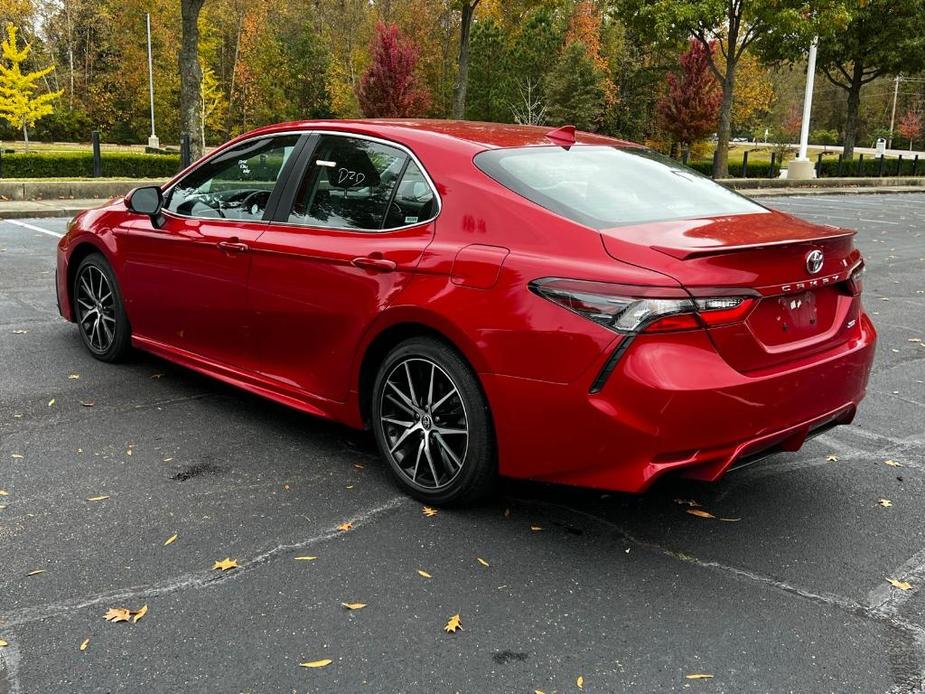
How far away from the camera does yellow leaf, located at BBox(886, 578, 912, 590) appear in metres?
3.30

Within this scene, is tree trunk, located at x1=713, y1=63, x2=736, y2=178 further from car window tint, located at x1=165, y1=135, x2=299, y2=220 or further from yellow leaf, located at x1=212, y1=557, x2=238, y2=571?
yellow leaf, located at x1=212, y1=557, x2=238, y2=571

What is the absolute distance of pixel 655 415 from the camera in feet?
10.3

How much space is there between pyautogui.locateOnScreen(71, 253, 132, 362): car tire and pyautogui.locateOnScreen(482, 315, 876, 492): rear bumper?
3191 millimetres

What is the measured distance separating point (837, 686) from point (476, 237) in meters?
2.05

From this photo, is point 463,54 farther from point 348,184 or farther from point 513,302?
point 513,302

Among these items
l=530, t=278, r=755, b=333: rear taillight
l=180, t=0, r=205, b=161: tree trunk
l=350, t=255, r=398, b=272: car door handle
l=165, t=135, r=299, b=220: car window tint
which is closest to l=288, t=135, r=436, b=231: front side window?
l=350, t=255, r=398, b=272: car door handle

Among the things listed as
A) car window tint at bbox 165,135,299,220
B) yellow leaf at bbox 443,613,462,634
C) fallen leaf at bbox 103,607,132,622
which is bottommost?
fallen leaf at bbox 103,607,132,622

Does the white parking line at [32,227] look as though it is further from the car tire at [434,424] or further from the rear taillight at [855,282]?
the rear taillight at [855,282]

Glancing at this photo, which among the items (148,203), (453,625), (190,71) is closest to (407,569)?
(453,625)

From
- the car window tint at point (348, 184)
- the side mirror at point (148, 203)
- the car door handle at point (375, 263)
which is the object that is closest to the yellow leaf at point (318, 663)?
the car door handle at point (375, 263)

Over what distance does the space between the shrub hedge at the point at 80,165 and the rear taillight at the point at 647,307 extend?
66.4ft

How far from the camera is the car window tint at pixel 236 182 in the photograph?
15.3 feet

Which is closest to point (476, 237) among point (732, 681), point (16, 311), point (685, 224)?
point (685, 224)

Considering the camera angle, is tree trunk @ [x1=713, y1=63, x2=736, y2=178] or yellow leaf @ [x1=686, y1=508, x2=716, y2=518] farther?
tree trunk @ [x1=713, y1=63, x2=736, y2=178]
